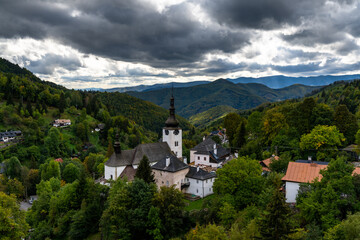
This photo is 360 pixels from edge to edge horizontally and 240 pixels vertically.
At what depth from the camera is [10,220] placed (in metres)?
30.3

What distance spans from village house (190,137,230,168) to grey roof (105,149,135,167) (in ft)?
60.2

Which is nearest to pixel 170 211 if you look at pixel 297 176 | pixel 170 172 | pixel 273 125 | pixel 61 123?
pixel 170 172

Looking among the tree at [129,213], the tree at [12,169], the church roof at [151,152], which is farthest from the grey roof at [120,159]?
the tree at [12,169]

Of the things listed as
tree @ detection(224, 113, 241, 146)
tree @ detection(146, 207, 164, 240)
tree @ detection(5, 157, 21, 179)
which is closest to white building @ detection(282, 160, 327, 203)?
tree @ detection(146, 207, 164, 240)

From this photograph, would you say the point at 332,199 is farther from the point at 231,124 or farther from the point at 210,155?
the point at 231,124

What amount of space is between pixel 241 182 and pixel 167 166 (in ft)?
56.8

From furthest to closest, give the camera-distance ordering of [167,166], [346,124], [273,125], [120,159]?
[273,125]
[120,159]
[346,124]
[167,166]

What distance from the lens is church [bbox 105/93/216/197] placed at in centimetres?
4516

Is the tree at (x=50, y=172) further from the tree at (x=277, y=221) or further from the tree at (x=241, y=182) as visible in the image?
the tree at (x=277, y=221)

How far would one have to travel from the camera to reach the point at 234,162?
34031 mm

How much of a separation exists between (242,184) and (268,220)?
40.2 ft

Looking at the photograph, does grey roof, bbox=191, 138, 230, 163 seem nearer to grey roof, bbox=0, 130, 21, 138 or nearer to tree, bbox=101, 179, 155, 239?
tree, bbox=101, 179, 155, 239

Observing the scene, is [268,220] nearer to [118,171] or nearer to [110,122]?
[118,171]

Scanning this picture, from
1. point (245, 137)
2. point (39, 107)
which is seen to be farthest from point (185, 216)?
point (39, 107)
